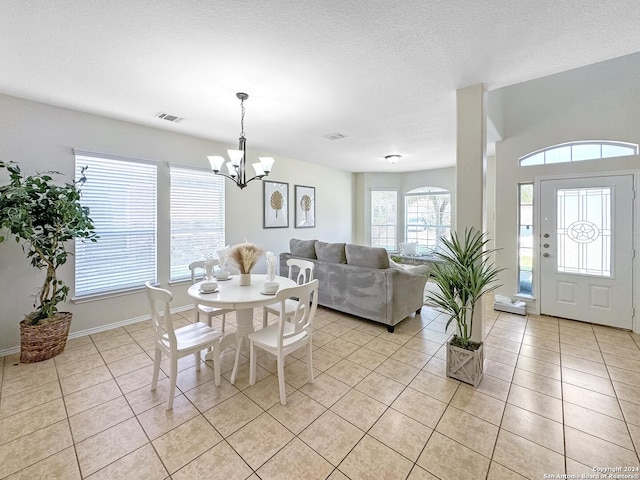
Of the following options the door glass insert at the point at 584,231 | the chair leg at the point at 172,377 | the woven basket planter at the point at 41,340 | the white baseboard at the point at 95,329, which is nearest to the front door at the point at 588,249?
the door glass insert at the point at 584,231

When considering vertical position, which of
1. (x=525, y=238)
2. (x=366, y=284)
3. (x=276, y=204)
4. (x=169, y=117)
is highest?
(x=169, y=117)

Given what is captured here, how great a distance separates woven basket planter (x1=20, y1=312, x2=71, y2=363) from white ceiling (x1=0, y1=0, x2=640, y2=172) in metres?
2.31

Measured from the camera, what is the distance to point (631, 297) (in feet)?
10.8

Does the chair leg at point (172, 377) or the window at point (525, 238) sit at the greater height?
the window at point (525, 238)

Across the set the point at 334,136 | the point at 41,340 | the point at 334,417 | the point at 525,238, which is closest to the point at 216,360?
the point at 334,417

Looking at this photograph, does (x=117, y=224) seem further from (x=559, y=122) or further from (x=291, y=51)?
(x=559, y=122)

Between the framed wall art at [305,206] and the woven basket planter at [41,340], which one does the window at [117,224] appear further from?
the framed wall art at [305,206]

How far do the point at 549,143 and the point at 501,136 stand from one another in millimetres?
599

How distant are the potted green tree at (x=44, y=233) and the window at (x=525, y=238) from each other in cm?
559

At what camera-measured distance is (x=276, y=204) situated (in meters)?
5.39

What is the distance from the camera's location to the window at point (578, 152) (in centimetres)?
335

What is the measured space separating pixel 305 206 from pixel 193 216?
8.17 feet

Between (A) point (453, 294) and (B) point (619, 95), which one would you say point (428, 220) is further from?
(A) point (453, 294)

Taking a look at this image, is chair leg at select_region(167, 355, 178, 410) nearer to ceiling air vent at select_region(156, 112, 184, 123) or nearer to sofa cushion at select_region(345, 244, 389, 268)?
sofa cushion at select_region(345, 244, 389, 268)
